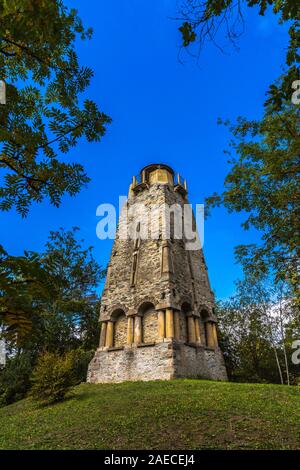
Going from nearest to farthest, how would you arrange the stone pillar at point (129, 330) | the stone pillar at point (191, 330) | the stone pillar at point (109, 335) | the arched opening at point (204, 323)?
the stone pillar at point (129, 330) → the stone pillar at point (191, 330) → the stone pillar at point (109, 335) → the arched opening at point (204, 323)

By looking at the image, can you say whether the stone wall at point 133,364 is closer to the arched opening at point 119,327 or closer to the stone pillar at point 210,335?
the arched opening at point 119,327

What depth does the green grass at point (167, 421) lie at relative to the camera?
650 centimetres

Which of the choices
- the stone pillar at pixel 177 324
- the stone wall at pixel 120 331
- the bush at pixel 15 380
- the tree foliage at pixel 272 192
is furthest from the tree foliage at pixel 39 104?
the bush at pixel 15 380

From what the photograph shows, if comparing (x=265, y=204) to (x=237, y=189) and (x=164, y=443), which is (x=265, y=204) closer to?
(x=237, y=189)

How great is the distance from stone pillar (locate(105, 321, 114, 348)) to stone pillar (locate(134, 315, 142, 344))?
1852mm

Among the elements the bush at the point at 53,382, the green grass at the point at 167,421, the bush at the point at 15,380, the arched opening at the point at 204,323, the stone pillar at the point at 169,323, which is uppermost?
the arched opening at the point at 204,323

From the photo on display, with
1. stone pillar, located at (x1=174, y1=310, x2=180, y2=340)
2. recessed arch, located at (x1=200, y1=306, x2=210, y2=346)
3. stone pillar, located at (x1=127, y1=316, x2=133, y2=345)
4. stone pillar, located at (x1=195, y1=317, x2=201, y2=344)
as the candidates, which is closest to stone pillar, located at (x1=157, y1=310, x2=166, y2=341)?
stone pillar, located at (x1=174, y1=310, x2=180, y2=340)

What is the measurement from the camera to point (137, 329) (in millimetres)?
16312

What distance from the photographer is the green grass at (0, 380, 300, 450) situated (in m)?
6.50

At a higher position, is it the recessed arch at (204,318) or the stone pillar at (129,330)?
the recessed arch at (204,318)

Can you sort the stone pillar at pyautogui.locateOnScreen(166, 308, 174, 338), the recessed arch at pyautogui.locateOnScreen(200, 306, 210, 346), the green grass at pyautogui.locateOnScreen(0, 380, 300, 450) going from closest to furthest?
the green grass at pyautogui.locateOnScreen(0, 380, 300, 450) < the stone pillar at pyautogui.locateOnScreen(166, 308, 174, 338) < the recessed arch at pyautogui.locateOnScreen(200, 306, 210, 346)

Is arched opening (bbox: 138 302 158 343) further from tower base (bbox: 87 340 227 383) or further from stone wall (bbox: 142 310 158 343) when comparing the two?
tower base (bbox: 87 340 227 383)

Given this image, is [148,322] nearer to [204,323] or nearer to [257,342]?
[204,323]

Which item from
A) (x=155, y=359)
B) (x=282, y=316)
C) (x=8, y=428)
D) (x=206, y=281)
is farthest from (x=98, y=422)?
(x=282, y=316)
